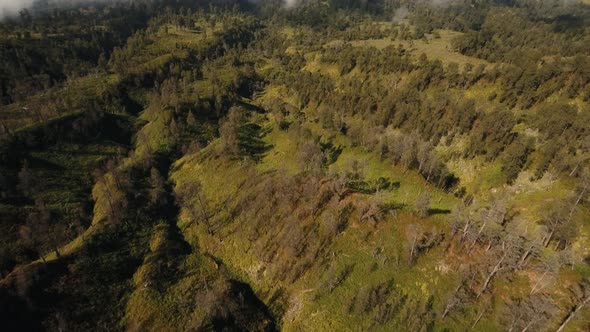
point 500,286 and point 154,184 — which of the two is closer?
point 500,286

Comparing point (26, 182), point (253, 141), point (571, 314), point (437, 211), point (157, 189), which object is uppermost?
point (571, 314)

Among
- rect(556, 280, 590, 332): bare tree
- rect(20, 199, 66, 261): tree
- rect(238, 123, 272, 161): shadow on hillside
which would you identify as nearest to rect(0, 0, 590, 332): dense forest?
rect(556, 280, 590, 332): bare tree

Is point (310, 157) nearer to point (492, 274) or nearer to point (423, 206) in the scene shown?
point (423, 206)

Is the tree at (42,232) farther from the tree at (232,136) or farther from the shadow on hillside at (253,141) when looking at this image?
the shadow on hillside at (253,141)

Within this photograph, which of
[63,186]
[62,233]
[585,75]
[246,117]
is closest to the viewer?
[62,233]

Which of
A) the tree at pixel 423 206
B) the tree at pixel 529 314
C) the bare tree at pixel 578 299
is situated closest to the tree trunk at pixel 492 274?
the tree at pixel 529 314

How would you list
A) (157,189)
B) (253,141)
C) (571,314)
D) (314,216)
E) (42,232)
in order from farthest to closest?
(253,141) → (157,189) → (42,232) → (314,216) → (571,314)

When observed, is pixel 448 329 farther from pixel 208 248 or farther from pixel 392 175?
pixel 208 248

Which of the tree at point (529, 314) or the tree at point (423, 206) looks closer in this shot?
the tree at point (529, 314)

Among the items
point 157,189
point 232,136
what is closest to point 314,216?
point 232,136

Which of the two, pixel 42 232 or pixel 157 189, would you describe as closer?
pixel 42 232

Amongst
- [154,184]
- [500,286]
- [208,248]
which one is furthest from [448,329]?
[154,184]
